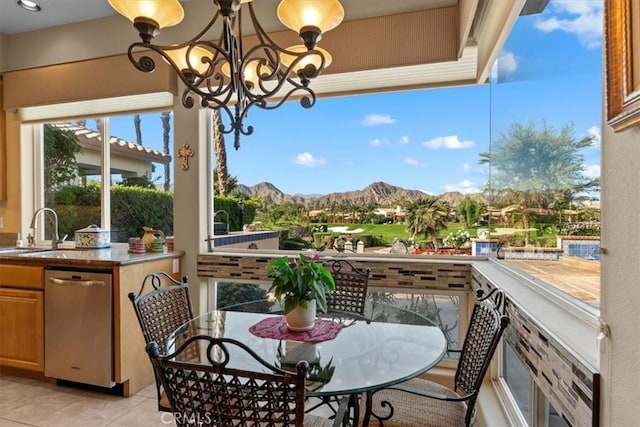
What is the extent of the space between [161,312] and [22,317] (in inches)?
68.9

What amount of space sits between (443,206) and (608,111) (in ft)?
6.55

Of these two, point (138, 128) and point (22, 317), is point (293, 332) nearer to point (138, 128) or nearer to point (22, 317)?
point (22, 317)

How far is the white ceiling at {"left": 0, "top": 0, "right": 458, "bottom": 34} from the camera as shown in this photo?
8.70 feet

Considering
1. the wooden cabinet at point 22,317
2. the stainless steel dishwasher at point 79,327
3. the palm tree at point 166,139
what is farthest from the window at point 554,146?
the wooden cabinet at point 22,317

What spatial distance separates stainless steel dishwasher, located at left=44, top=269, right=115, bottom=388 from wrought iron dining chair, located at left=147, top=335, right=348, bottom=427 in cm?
189

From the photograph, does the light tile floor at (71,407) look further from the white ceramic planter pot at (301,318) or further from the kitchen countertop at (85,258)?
the white ceramic planter pot at (301,318)

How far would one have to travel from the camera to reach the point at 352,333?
5.82ft

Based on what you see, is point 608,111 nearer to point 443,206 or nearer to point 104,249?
point 443,206

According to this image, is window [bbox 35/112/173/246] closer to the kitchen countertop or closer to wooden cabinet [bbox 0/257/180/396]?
the kitchen countertop

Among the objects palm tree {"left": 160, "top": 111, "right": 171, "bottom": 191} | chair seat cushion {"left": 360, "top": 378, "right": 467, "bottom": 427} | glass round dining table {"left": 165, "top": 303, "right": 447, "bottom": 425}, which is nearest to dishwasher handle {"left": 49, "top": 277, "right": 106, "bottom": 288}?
glass round dining table {"left": 165, "top": 303, "right": 447, "bottom": 425}

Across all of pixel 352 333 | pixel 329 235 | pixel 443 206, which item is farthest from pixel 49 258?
pixel 443 206

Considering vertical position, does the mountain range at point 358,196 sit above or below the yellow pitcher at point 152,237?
above

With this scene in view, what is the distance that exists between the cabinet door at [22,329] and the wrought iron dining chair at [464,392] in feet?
8.69

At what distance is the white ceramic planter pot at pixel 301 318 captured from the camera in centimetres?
174
